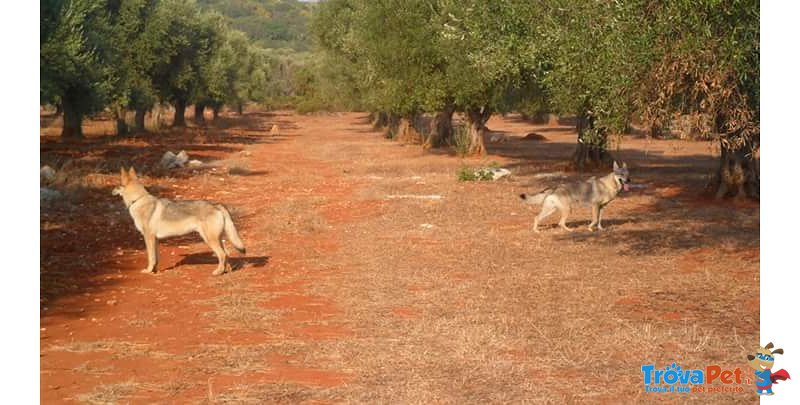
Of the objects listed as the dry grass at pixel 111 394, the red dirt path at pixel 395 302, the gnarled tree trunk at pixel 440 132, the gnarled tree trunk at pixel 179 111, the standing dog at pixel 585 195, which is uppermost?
the gnarled tree trunk at pixel 179 111

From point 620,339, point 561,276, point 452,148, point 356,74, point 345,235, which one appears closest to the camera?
point 620,339

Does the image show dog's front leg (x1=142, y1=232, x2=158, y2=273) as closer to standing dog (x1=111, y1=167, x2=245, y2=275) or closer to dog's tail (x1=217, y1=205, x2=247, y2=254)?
standing dog (x1=111, y1=167, x2=245, y2=275)

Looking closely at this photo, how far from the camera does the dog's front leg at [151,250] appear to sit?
13.0 meters

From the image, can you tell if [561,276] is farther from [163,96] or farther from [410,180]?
[163,96]

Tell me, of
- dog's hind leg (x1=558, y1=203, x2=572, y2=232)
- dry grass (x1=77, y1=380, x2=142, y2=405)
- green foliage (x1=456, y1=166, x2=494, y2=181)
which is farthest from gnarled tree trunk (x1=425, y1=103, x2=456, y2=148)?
dry grass (x1=77, y1=380, x2=142, y2=405)

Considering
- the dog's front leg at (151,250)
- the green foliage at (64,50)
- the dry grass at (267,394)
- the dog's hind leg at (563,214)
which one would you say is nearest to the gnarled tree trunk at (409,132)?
the green foliage at (64,50)

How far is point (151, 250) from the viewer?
517 inches

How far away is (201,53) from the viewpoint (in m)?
50.9

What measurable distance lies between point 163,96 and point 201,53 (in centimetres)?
348

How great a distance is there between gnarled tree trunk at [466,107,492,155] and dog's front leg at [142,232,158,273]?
24.4 m

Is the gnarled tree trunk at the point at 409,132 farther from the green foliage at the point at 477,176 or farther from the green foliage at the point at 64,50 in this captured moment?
the green foliage at the point at 64,50

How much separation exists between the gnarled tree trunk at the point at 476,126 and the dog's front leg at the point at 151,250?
24365 mm

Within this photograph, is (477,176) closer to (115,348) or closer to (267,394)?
(115,348)

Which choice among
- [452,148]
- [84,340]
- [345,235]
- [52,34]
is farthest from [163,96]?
[84,340]
